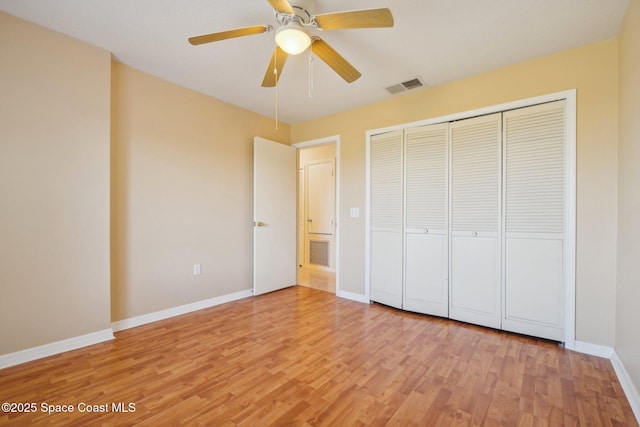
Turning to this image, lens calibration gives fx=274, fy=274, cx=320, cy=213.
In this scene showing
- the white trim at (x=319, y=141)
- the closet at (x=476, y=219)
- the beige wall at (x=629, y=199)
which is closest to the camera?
the beige wall at (x=629, y=199)

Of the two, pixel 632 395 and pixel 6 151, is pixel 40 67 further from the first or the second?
pixel 632 395

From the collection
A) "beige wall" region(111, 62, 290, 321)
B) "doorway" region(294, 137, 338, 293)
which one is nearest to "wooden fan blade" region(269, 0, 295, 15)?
"beige wall" region(111, 62, 290, 321)

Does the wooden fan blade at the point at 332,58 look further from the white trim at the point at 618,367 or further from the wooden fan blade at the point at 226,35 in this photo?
the white trim at the point at 618,367

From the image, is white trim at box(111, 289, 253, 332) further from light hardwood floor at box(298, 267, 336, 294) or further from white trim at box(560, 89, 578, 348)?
white trim at box(560, 89, 578, 348)

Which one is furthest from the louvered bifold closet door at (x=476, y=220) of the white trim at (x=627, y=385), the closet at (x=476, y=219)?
the white trim at (x=627, y=385)

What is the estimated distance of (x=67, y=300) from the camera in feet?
7.36

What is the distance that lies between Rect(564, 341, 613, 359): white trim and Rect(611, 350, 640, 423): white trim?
37 mm

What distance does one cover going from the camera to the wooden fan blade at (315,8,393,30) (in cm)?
149

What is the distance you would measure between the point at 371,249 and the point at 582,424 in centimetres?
229

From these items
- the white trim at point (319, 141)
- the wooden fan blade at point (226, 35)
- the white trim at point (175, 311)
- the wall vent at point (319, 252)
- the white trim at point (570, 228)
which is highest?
the wooden fan blade at point (226, 35)

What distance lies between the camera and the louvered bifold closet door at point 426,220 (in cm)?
298

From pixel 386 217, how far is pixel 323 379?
204 cm

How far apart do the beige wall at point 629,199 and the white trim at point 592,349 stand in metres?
0.12

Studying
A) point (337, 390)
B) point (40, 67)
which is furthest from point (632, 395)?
point (40, 67)
